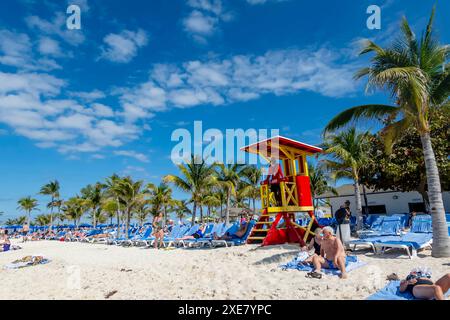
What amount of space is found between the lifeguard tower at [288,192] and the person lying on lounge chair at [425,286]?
16.7 ft

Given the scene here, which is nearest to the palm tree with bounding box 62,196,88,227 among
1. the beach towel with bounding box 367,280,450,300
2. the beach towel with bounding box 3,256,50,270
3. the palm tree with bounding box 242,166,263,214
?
the palm tree with bounding box 242,166,263,214

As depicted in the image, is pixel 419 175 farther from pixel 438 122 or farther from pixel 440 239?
pixel 440 239

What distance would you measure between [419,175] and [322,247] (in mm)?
16226

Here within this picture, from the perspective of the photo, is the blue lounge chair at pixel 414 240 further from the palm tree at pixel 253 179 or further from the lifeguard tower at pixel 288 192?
the palm tree at pixel 253 179

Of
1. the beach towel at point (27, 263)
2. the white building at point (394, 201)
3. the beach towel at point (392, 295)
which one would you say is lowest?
the beach towel at point (27, 263)

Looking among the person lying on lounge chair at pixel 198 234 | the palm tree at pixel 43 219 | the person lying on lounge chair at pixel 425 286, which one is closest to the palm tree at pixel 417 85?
the person lying on lounge chair at pixel 425 286

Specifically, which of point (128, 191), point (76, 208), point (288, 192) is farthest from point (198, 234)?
point (76, 208)

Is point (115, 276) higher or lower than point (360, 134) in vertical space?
lower

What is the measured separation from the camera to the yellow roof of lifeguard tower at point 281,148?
9.79 m

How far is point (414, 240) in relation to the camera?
810cm

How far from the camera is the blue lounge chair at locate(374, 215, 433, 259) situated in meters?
7.35

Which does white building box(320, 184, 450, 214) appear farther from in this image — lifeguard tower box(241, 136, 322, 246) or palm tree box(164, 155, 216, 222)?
lifeguard tower box(241, 136, 322, 246)

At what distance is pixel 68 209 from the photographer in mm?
54219
